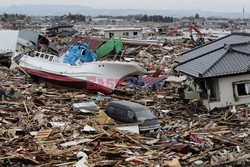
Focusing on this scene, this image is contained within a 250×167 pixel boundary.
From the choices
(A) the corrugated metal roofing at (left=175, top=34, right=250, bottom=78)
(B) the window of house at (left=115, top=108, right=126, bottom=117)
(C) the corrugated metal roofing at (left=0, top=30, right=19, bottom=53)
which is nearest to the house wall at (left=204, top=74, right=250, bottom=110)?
(A) the corrugated metal roofing at (left=175, top=34, right=250, bottom=78)

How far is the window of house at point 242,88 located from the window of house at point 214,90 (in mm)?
814

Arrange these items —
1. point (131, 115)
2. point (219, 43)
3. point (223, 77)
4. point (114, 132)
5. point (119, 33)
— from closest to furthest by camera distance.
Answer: point (114, 132) → point (131, 115) → point (223, 77) → point (219, 43) → point (119, 33)

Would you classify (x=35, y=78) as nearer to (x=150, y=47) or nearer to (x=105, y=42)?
(x=105, y=42)

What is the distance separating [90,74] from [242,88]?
7.82 meters

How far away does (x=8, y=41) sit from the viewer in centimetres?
3288

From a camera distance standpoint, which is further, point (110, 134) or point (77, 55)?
point (77, 55)

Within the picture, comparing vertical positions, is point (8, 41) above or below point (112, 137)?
above

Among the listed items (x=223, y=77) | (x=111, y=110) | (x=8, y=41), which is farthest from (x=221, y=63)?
(x=8, y=41)

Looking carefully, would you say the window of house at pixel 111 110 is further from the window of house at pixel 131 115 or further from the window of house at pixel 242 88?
the window of house at pixel 242 88

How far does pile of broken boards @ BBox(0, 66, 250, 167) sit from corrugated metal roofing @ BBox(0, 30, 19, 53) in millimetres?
12271

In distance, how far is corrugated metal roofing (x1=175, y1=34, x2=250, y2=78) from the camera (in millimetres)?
18781

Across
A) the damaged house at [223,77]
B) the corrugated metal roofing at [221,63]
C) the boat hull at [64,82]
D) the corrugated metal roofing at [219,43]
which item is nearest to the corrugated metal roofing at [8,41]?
the boat hull at [64,82]

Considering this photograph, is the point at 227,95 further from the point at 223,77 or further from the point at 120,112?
the point at 120,112

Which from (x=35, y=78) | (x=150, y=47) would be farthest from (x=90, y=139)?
(x=150, y=47)
